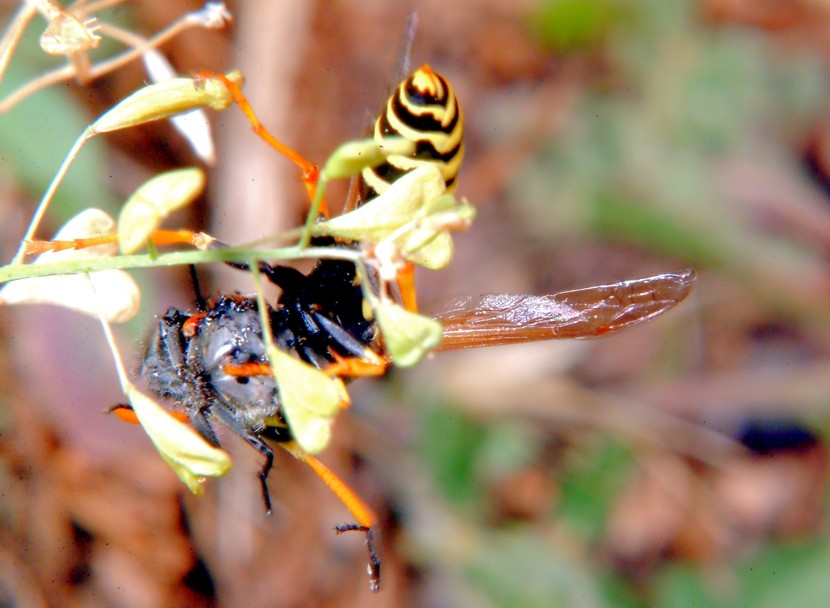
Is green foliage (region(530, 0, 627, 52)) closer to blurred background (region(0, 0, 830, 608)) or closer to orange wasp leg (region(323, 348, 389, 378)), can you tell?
blurred background (region(0, 0, 830, 608))

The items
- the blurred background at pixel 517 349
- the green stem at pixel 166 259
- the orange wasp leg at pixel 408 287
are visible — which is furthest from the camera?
the blurred background at pixel 517 349

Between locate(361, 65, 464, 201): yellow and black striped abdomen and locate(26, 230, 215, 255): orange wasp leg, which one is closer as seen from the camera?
locate(26, 230, 215, 255): orange wasp leg

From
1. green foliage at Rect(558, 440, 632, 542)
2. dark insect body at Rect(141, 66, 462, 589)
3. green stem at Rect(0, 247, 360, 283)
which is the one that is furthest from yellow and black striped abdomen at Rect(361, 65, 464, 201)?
green foliage at Rect(558, 440, 632, 542)

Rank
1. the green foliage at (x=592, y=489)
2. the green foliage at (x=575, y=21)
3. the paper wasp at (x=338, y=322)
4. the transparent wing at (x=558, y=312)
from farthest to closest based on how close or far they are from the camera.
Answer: the green foliage at (x=575, y=21), the green foliage at (x=592, y=489), the transparent wing at (x=558, y=312), the paper wasp at (x=338, y=322)

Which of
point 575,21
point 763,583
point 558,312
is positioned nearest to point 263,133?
point 558,312

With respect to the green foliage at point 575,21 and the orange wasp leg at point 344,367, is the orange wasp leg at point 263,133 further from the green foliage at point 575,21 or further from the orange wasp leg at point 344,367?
the green foliage at point 575,21

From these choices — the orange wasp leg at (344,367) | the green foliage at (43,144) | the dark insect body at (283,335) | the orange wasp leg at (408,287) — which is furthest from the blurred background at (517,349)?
the orange wasp leg at (408,287)

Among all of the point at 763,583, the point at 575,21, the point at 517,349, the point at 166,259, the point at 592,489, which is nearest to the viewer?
the point at 166,259

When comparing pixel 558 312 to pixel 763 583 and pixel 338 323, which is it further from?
pixel 763 583
